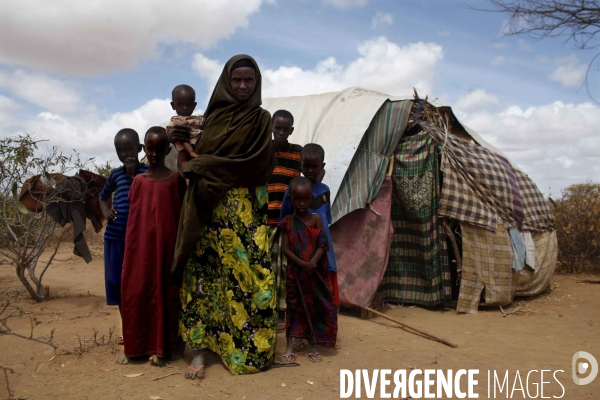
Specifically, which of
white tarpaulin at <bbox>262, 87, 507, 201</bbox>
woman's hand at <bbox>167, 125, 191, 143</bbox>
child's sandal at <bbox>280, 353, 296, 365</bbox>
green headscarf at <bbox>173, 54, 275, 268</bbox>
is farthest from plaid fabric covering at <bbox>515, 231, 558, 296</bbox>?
woman's hand at <bbox>167, 125, 191, 143</bbox>

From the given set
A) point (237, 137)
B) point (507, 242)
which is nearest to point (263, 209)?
point (237, 137)

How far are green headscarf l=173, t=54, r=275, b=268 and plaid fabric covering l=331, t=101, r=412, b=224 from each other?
2.16 m

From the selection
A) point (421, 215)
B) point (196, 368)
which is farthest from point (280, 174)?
point (421, 215)

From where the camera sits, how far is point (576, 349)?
3.92 m

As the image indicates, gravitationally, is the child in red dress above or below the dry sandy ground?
above

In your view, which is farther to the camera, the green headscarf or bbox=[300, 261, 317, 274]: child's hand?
bbox=[300, 261, 317, 274]: child's hand

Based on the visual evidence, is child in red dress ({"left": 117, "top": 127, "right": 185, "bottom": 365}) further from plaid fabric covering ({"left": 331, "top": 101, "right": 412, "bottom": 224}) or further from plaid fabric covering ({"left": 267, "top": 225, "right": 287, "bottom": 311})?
plaid fabric covering ({"left": 331, "top": 101, "right": 412, "bottom": 224})

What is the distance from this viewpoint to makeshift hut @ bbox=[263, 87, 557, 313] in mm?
5027

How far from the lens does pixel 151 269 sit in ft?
10.0

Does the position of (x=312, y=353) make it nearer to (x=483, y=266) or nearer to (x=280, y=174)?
(x=280, y=174)

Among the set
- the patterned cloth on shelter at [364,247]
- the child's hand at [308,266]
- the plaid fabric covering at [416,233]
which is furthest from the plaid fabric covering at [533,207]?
the child's hand at [308,266]

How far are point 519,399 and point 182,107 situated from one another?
2925 mm

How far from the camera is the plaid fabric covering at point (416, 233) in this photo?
5152mm

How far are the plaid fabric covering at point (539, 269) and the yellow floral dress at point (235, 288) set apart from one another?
11.5ft
